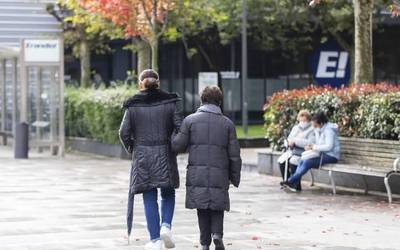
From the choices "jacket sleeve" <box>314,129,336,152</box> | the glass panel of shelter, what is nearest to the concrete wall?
"jacket sleeve" <box>314,129,336,152</box>

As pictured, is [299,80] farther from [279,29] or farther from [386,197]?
[386,197]

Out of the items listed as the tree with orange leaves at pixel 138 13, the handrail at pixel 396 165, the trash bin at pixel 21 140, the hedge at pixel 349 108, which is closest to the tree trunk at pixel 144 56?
the tree with orange leaves at pixel 138 13

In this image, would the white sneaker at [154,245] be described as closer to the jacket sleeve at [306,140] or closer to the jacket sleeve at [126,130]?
the jacket sleeve at [126,130]

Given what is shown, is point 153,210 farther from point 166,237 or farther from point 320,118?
point 320,118

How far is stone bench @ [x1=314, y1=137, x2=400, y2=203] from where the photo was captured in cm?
1380

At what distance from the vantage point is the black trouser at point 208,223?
882 centimetres

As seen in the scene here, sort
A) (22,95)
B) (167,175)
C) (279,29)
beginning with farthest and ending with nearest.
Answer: (279,29) → (22,95) → (167,175)

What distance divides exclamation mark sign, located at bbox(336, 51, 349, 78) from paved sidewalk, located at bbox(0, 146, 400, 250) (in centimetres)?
1805

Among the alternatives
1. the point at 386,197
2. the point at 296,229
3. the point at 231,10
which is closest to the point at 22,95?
the point at 231,10

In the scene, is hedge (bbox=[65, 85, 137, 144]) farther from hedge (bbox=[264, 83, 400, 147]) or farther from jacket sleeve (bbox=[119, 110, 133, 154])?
jacket sleeve (bbox=[119, 110, 133, 154])

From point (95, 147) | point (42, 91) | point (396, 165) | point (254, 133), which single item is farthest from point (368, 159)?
point (254, 133)

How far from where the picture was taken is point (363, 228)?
1096cm

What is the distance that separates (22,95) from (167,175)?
1557 cm

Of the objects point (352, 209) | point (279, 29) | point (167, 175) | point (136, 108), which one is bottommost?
point (352, 209)
